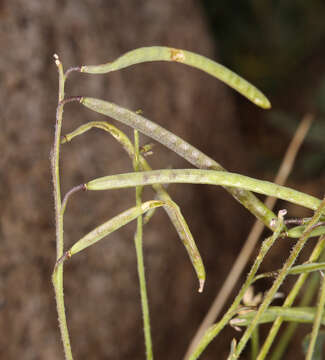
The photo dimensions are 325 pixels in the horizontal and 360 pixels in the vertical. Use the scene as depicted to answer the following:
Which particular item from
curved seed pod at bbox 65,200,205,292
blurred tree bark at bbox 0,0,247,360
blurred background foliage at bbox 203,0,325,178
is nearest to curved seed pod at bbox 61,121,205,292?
curved seed pod at bbox 65,200,205,292

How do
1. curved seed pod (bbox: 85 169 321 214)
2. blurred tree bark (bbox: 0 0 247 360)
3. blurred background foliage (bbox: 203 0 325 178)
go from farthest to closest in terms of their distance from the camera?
1. blurred background foliage (bbox: 203 0 325 178)
2. blurred tree bark (bbox: 0 0 247 360)
3. curved seed pod (bbox: 85 169 321 214)

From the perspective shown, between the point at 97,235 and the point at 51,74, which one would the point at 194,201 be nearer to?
the point at 51,74

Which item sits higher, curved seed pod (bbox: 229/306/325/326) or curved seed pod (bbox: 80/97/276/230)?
curved seed pod (bbox: 80/97/276/230)

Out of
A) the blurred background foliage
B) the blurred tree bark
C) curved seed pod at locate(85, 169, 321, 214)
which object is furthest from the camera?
the blurred background foliage

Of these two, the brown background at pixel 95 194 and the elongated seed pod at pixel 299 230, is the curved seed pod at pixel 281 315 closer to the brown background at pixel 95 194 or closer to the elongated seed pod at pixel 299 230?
the elongated seed pod at pixel 299 230

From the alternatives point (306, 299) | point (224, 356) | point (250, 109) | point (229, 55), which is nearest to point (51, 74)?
point (306, 299)

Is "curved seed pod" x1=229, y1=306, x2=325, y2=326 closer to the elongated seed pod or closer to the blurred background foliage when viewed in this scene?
the elongated seed pod

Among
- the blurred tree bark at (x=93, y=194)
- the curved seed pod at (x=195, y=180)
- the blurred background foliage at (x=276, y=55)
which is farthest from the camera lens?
the blurred background foliage at (x=276, y=55)

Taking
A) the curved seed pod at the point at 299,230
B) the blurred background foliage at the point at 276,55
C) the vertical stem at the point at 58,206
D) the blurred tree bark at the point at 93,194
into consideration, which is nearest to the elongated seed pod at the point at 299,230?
the curved seed pod at the point at 299,230
